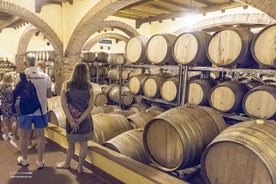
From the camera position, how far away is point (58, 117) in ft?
14.9

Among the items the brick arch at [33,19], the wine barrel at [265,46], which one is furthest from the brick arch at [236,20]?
the brick arch at [33,19]

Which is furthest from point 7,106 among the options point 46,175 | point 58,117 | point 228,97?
point 228,97

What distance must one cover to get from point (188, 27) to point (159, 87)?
198 inches

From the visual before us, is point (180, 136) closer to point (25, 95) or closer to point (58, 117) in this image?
point (25, 95)

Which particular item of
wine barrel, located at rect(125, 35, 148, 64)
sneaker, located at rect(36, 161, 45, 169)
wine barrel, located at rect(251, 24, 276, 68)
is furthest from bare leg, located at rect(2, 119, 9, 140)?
wine barrel, located at rect(251, 24, 276, 68)

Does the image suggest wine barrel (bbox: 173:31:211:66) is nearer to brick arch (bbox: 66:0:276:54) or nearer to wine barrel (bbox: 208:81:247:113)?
wine barrel (bbox: 208:81:247:113)

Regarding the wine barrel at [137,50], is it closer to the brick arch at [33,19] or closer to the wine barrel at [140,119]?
the wine barrel at [140,119]

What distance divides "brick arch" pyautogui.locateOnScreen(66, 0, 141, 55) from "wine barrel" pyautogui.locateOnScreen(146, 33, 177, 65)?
76.9 inches

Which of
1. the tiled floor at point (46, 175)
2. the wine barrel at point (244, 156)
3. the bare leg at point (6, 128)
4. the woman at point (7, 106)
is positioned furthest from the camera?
the bare leg at point (6, 128)

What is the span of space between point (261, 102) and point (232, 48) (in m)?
0.78

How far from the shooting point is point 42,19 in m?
7.52

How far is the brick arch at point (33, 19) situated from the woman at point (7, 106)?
10.5 ft

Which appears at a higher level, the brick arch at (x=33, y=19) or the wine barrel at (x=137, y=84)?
the brick arch at (x=33, y=19)

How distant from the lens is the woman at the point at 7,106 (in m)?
4.44
